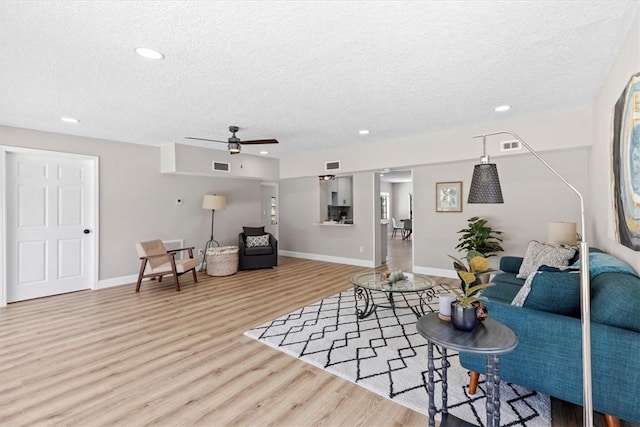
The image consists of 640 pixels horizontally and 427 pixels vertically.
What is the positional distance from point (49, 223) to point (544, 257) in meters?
6.58

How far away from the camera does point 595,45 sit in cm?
223

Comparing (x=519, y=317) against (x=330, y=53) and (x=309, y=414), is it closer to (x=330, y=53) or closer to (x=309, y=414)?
(x=309, y=414)

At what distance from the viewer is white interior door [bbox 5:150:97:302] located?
13.8 ft

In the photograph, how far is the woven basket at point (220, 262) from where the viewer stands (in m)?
5.66

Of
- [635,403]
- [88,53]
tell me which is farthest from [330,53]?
[635,403]

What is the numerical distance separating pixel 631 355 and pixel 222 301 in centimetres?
395

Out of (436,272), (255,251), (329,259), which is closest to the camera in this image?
(436,272)

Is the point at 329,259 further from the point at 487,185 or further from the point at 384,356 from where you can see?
the point at 487,185

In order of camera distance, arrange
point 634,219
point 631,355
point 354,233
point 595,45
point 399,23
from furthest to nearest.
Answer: point 354,233, point 595,45, point 399,23, point 634,219, point 631,355

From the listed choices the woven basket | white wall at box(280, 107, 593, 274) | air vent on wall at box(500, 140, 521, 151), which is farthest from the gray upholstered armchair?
air vent on wall at box(500, 140, 521, 151)

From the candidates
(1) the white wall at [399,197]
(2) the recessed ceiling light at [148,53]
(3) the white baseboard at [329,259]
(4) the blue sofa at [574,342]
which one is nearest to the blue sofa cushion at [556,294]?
(4) the blue sofa at [574,342]

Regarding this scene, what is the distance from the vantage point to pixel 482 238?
467 cm

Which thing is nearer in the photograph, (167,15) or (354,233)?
(167,15)

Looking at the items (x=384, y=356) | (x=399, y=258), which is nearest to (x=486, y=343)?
(x=384, y=356)
